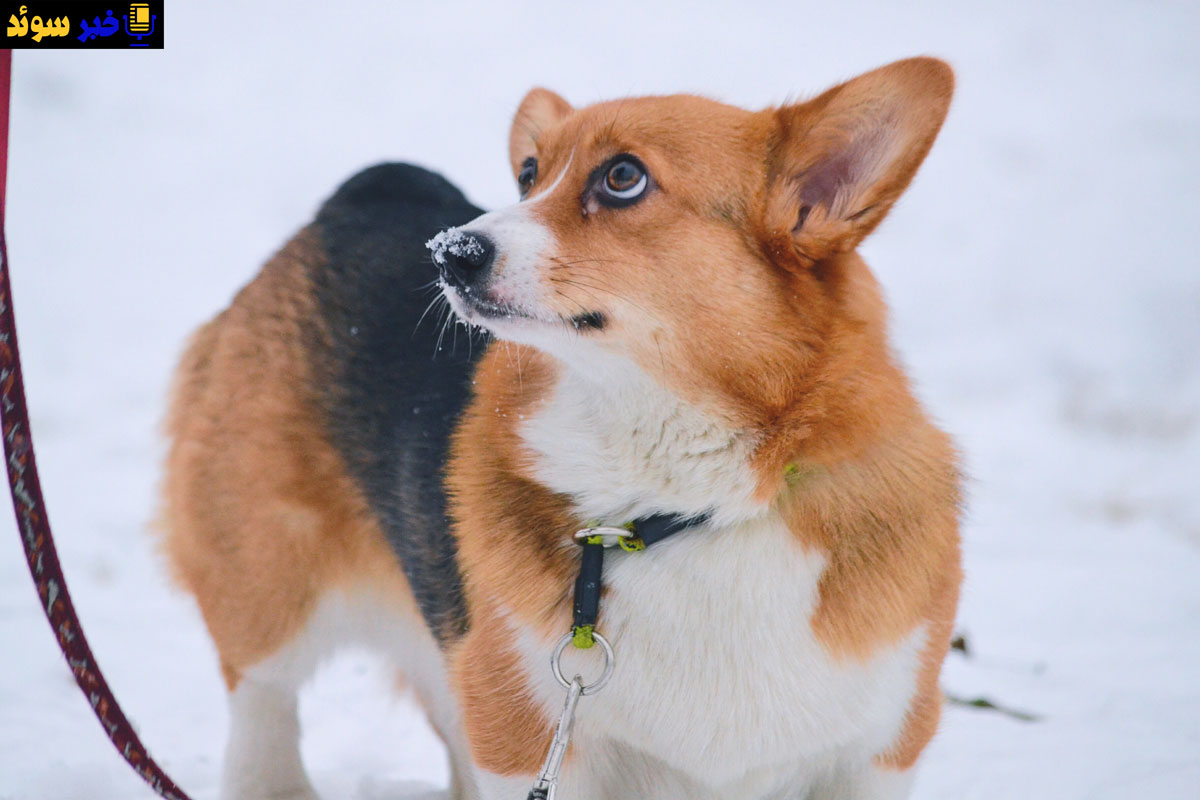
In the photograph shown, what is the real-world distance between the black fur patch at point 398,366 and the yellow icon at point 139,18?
0.99 meters

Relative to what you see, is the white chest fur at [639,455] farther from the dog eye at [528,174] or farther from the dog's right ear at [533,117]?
the dog's right ear at [533,117]

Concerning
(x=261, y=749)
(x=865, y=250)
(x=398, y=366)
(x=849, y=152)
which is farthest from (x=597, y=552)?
(x=865, y=250)

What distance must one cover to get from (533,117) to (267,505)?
4.17 ft

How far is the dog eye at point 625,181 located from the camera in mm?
1864

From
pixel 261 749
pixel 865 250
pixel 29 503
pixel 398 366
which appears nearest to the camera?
pixel 29 503

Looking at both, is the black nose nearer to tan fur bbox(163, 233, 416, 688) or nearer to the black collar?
the black collar

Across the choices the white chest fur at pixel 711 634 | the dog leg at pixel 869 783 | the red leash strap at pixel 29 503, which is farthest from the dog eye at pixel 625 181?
the dog leg at pixel 869 783

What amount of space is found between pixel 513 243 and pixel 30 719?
243 centimetres

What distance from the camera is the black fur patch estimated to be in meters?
2.38

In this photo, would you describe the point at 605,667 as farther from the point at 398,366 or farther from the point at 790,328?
the point at 398,366

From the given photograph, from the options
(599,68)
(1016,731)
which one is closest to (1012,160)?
(599,68)

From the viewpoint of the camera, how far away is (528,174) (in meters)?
2.24

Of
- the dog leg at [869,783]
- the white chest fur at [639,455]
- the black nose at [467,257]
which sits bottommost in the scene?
the dog leg at [869,783]

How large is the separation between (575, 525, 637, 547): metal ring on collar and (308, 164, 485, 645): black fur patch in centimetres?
48
